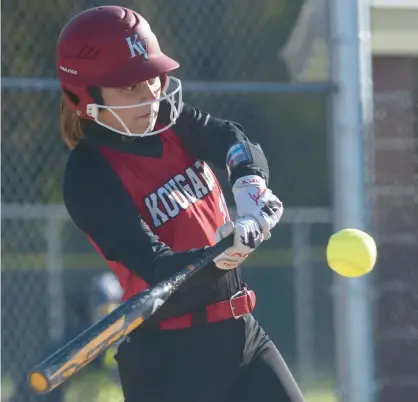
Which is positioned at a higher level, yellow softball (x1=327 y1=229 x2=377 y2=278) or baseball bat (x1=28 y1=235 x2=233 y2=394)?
baseball bat (x1=28 y1=235 x2=233 y2=394)

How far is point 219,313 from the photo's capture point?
12.1ft

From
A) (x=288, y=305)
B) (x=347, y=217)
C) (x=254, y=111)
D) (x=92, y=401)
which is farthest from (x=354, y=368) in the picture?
(x=288, y=305)

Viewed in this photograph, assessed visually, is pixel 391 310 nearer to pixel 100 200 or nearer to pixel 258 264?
pixel 100 200

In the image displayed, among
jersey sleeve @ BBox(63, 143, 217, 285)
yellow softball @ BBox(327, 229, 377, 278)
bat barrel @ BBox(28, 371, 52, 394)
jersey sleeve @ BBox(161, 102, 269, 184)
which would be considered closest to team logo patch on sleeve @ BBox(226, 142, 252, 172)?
jersey sleeve @ BBox(161, 102, 269, 184)

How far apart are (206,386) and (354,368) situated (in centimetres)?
217

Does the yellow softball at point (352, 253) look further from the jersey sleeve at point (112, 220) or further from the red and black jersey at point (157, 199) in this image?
the jersey sleeve at point (112, 220)

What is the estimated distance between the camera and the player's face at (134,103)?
→ 3643 millimetres

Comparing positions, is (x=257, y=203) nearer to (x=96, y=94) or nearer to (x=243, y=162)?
Answer: (x=243, y=162)

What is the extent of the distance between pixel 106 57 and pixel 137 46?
112mm

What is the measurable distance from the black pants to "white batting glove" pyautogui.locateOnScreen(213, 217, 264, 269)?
29 centimetres

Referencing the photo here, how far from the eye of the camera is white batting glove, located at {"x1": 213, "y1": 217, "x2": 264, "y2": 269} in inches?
135

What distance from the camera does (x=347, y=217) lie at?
5719mm

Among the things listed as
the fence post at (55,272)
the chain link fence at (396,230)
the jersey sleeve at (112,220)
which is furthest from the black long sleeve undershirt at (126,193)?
the fence post at (55,272)

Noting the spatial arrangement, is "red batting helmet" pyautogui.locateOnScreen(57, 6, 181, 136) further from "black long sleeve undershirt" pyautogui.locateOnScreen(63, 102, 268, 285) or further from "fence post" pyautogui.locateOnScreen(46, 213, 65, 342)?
"fence post" pyautogui.locateOnScreen(46, 213, 65, 342)
